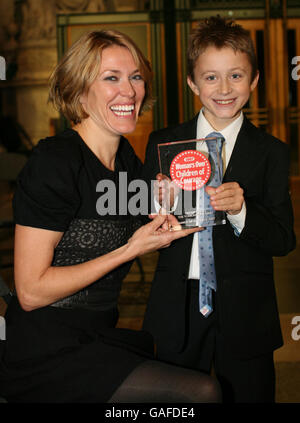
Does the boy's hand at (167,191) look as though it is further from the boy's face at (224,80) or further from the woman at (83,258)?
the boy's face at (224,80)

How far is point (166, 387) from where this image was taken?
121 cm

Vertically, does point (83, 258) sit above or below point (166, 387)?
above

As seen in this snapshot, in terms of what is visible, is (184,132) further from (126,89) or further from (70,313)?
(70,313)

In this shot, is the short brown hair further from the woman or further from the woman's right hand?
the woman's right hand

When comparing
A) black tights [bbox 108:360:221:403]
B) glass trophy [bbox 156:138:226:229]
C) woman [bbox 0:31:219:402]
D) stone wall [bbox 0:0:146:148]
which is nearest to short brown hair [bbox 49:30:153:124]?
woman [bbox 0:31:219:402]

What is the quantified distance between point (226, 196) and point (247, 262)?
26 centimetres

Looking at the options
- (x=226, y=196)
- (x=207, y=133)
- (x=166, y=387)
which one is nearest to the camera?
(x=166, y=387)

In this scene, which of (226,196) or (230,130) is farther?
(230,130)

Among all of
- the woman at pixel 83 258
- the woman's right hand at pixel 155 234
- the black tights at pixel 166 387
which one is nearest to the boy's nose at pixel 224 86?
the woman at pixel 83 258

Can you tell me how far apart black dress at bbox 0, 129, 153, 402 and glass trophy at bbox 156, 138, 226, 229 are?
0.56 feet

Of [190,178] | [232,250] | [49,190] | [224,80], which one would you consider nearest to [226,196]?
[190,178]

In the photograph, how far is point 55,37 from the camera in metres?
8.50

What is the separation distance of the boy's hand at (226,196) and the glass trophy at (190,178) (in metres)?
0.04

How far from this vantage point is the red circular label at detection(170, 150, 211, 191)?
1.41 metres
